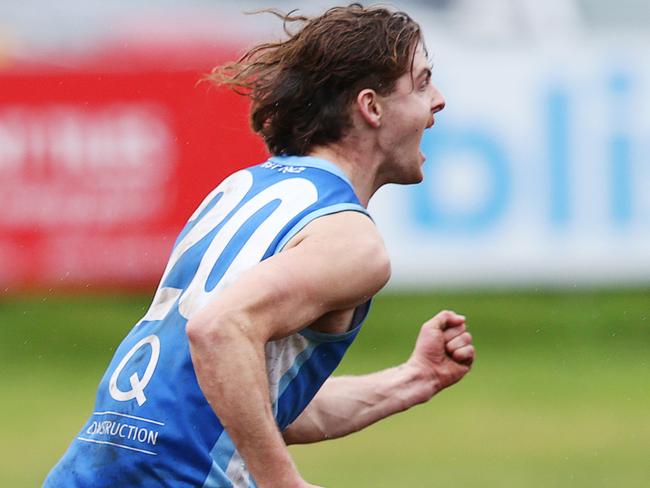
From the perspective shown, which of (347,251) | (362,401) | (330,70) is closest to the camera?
(347,251)

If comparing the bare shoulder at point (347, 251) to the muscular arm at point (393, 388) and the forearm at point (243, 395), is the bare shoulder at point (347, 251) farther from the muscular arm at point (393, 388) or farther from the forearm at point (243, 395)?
the muscular arm at point (393, 388)

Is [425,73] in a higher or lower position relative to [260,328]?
higher

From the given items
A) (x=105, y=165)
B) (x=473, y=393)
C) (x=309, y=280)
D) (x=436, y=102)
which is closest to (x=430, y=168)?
(x=473, y=393)

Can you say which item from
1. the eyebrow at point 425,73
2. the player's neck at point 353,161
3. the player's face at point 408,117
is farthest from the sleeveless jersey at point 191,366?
the eyebrow at point 425,73

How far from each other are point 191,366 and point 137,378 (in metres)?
0.17

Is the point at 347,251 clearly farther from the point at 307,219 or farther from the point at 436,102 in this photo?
the point at 436,102

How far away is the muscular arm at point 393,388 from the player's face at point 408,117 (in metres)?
0.57

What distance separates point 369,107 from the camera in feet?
13.6

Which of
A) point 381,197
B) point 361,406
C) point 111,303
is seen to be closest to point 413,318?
point 381,197

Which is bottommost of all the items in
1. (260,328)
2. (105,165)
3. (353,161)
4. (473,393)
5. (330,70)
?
(473,393)

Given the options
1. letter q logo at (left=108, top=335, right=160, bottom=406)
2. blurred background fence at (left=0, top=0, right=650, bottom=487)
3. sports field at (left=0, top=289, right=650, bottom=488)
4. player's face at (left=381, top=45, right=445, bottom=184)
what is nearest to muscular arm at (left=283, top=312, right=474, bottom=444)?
player's face at (left=381, top=45, right=445, bottom=184)

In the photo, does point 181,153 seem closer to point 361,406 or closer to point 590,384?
point 590,384

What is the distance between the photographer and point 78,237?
1162cm

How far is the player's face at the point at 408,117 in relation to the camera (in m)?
4.16
